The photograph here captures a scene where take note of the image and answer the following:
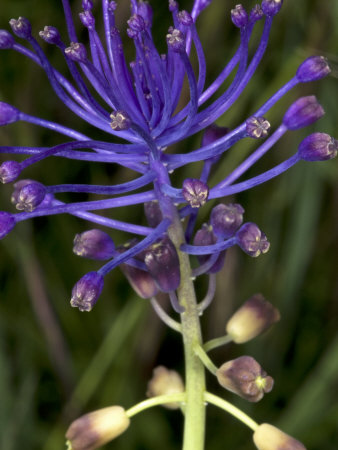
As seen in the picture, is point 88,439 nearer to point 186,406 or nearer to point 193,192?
point 186,406

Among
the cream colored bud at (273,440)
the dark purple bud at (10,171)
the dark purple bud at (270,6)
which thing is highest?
the dark purple bud at (270,6)

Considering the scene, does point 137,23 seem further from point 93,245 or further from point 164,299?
point 164,299

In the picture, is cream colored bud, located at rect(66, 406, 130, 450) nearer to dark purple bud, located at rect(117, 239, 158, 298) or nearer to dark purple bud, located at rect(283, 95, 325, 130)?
dark purple bud, located at rect(117, 239, 158, 298)

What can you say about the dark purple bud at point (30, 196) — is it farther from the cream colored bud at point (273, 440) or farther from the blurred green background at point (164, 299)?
the blurred green background at point (164, 299)

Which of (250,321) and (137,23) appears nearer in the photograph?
(137,23)

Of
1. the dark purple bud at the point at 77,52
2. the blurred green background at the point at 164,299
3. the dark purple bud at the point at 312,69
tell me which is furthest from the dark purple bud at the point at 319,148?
the blurred green background at the point at 164,299

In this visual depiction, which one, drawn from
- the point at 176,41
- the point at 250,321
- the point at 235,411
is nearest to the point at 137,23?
the point at 176,41

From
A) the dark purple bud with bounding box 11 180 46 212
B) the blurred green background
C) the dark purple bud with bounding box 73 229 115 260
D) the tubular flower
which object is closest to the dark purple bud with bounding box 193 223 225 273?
the tubular flower
